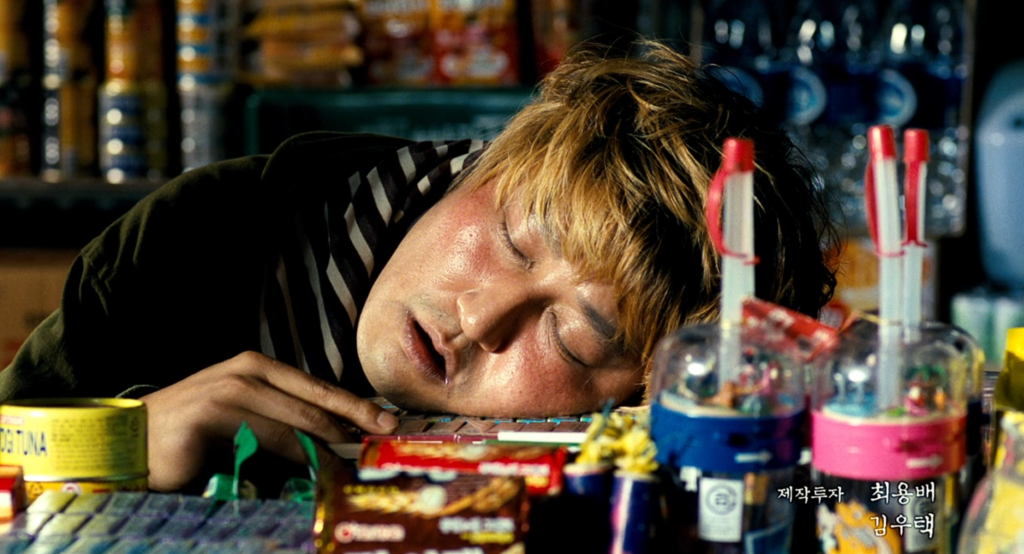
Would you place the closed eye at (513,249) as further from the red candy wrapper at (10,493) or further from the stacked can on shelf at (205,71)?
the stacked can on shelf at (205,71)

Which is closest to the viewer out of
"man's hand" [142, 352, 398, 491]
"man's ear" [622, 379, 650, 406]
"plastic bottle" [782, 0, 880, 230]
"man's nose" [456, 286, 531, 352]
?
"man's hand" [142, 352, 398, 491]

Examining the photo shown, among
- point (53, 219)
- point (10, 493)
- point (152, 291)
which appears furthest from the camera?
point (53, 219)

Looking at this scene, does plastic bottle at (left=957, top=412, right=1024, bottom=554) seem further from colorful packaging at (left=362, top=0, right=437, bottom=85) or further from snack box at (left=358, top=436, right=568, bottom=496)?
colorful packaging at (left=362, top=0, right=437, bottom=85)

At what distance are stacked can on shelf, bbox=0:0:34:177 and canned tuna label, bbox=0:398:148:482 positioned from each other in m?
2.32

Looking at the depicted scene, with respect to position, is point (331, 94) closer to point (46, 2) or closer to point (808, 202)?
Answer: point (46, 2)

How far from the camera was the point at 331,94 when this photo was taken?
300 centimetres

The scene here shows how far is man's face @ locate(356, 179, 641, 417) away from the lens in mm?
1162

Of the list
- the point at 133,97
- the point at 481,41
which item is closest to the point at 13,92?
the point at 133,97

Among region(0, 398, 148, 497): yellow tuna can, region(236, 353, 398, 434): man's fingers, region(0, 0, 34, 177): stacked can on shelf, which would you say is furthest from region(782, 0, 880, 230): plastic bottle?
region(0, 398, 148, 497): yellow tuna can

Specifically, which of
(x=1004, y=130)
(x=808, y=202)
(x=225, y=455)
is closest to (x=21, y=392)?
(x=225, y=455)

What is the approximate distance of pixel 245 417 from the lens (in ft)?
3.13

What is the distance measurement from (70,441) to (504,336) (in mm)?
515

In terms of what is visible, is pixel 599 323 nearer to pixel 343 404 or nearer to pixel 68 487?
pixel 343 404

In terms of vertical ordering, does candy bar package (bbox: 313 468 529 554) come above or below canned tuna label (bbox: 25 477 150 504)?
above
